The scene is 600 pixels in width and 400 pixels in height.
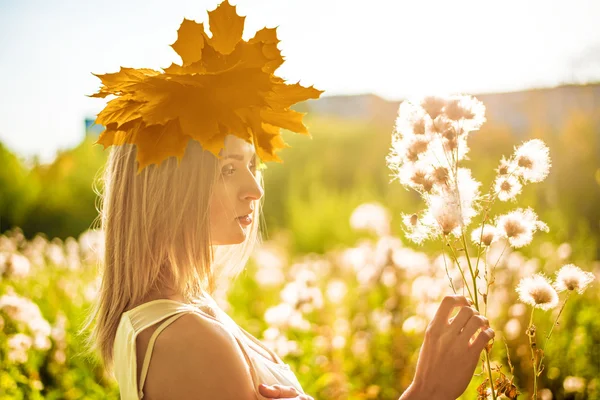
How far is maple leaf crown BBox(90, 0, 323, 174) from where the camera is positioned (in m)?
1.07

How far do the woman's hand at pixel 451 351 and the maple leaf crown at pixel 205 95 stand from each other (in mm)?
477

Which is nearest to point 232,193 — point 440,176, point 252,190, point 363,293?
point 252,190

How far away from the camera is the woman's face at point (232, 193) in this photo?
115 centimetres

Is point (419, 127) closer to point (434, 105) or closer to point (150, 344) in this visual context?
point (434, 105)

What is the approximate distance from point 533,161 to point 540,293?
0.73ft

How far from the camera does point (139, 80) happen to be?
3.72 ft

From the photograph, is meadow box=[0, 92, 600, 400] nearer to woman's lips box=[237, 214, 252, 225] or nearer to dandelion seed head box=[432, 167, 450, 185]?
dandelion seed head box=[432, 167, 450, 185]

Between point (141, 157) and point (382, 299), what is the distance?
1823 millimetres

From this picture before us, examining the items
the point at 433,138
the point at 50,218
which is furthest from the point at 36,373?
the point at 50,218

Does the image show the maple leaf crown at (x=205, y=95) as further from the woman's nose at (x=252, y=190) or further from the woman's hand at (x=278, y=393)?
the woman's hand at (x=278, y=393)

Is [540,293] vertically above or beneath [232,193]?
beneath

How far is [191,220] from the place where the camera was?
1.11 metres

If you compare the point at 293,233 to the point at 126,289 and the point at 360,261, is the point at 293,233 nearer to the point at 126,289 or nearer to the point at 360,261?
the point at 360,261

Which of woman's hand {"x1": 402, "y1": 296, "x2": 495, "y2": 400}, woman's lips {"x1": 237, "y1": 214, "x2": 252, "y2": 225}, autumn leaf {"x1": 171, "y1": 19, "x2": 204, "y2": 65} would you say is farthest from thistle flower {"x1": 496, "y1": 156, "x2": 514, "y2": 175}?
autumn leaf {"x1": 171, "y1": 19, "x2": 204, "y2": 65}
